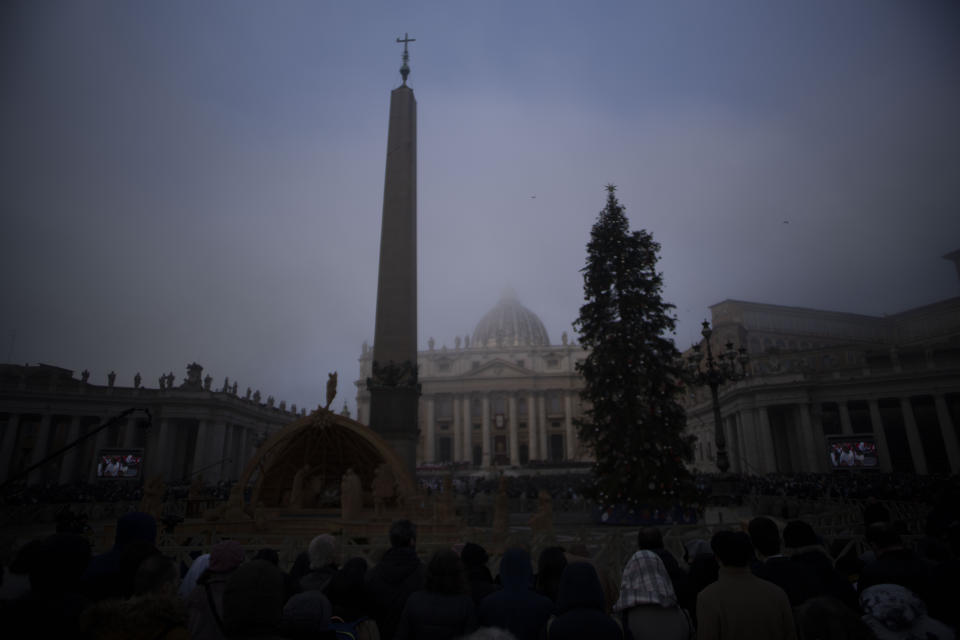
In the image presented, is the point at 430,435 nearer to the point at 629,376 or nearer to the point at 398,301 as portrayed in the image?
the point at 629,376

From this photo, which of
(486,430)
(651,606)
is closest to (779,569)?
(651,606)

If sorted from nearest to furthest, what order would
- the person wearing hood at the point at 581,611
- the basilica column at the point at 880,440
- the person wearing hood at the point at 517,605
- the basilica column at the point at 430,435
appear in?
the person wearing hood at the point at 581,611, the person wearing hood at the point at 517,605, the basilica column at the point at 880,440, the basilica column at the point at 430,435

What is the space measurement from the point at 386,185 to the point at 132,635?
18283 mm

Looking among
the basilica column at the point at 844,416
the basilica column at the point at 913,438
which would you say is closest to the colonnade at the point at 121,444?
the basilica column at the point at 844,416

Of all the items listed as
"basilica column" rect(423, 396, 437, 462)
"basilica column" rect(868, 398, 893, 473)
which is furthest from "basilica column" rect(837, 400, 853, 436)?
"basilica column" rect(423, 396, 437, 462)

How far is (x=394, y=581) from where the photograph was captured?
4.41 meters

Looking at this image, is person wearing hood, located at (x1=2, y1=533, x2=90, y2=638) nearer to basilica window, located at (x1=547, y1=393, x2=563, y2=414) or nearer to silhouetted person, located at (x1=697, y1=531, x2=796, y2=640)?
silhouetted person, located at (x1=697, y1=531, x2=796, y2=640)

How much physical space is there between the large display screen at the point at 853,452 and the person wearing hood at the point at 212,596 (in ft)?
87.4

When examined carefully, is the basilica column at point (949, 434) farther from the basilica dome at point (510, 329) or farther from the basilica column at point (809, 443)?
the basilica dome at point (510, 329)

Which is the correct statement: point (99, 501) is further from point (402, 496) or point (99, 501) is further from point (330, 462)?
point (402, 496)

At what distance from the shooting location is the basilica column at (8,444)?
3559cm

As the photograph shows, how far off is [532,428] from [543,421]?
103 inches

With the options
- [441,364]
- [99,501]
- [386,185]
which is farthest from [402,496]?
[441,364]

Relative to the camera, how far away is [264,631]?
2.67 meters
